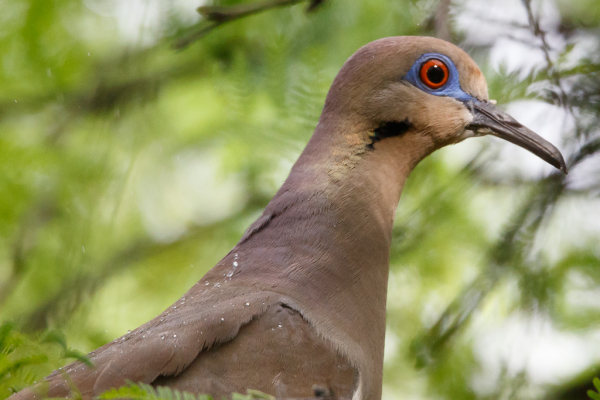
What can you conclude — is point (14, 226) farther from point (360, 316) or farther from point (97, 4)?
point (360, 316)

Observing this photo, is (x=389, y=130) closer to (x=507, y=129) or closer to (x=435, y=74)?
(x=435, y=74)

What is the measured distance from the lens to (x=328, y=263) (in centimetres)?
248

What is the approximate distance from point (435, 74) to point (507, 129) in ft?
1.31

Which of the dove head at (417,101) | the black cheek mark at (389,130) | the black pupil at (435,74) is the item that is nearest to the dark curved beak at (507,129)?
the dove head at (417,101)

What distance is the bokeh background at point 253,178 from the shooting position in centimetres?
323

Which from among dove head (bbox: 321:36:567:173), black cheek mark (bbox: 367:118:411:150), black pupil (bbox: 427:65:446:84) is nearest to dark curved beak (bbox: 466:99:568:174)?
dove head (bbox: 321:36:567:173)

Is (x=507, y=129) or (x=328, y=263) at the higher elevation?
A: (x=507, y=129)

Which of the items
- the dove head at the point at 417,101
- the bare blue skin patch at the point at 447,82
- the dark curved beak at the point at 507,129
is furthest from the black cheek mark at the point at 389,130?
the dark curved beak at the point at 507,129

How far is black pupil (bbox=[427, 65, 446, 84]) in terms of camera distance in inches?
112

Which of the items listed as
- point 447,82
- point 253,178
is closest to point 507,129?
point 447,82

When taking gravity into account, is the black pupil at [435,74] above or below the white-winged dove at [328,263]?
above

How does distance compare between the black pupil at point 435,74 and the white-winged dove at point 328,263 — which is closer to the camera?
the white-winged dove at point 328,263

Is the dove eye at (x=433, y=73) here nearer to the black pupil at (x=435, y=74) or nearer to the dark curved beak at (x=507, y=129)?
the black pupil at (x=435, y=74)

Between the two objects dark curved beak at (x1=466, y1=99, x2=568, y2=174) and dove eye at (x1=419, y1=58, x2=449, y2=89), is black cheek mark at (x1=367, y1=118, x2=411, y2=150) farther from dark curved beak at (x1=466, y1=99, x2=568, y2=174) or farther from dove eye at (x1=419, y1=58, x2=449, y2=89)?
dark curved beak at (x1=466, y1=99, x2=568, y2=174)
